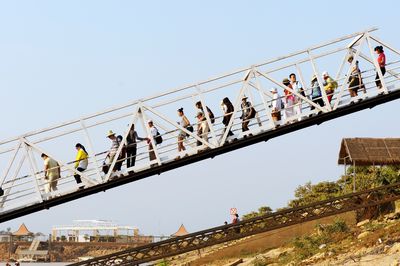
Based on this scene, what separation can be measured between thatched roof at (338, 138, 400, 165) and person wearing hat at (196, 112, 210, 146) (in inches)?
698

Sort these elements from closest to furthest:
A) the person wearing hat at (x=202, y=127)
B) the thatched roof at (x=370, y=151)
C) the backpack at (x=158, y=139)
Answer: the person wearing hat at (x=202, y=127) < the backpack at (x=158, y=139) < the thatched roof at (x=370, y=151)

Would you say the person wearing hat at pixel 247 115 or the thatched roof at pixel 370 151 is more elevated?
the person wearing hat at pixel 247 115

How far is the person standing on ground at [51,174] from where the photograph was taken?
73.4 ft

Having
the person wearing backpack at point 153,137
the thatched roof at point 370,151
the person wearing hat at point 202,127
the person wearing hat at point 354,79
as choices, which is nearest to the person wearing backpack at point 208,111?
the person wearing hat at point 202,127

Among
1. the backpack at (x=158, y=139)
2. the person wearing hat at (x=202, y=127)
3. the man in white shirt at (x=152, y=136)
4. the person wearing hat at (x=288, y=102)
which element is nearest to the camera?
the man in white shirt at (x=152, y=136)

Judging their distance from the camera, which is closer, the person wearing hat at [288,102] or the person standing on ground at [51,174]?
the person standing on ground at [51,174]

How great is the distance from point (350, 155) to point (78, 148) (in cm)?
1936

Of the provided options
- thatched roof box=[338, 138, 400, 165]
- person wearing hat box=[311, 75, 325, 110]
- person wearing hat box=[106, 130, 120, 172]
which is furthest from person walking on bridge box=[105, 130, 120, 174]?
thatched roof box=[338, 138, 400, 165]

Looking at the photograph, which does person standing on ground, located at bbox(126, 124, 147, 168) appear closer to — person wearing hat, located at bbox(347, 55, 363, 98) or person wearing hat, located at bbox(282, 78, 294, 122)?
person wearing hat, located at bbox(282, 78, 294, 122)

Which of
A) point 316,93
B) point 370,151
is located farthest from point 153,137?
point 370,151

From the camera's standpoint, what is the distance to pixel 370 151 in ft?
132

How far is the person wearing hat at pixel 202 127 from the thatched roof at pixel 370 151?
17719mm

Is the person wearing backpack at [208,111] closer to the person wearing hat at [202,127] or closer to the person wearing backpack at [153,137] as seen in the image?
the person wearing hat at [202,127]

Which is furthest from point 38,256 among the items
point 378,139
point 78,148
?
point 78,148
